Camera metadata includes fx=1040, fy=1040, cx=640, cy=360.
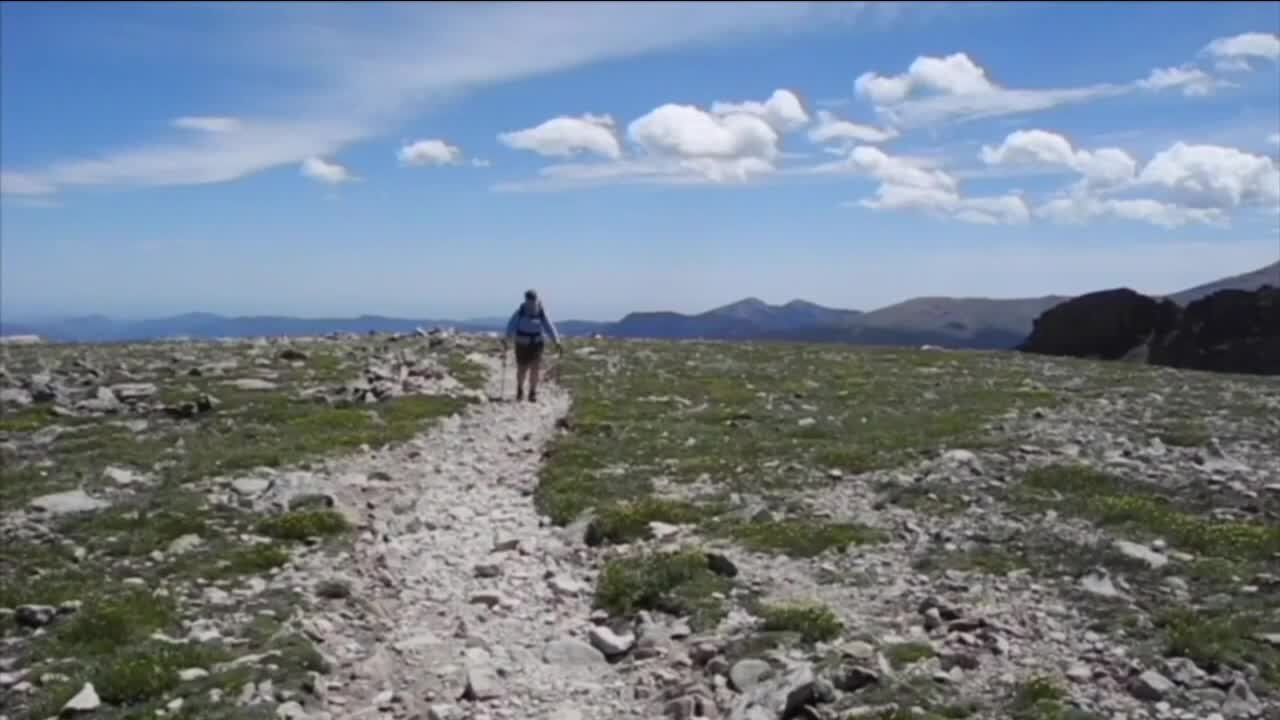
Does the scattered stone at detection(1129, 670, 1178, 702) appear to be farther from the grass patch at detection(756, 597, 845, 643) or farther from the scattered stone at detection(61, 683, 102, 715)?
the scattered stone at detection(61, 683, 102, 715)

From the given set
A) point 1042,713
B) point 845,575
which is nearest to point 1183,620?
point 1042,713

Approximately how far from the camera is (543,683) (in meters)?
12.7

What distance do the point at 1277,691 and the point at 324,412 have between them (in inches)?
1057

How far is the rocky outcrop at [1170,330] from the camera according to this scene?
127m

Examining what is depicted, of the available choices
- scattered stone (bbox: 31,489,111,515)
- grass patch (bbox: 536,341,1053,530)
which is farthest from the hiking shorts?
scattered stone (bbox: 31,489,111,515)

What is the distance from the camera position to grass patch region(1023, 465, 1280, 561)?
15.9 meters

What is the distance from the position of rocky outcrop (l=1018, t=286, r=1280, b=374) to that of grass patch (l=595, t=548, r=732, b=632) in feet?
408

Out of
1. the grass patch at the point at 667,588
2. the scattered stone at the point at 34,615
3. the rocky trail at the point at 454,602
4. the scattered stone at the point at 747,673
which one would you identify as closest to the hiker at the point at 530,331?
the rocky trail at the point at 454,602

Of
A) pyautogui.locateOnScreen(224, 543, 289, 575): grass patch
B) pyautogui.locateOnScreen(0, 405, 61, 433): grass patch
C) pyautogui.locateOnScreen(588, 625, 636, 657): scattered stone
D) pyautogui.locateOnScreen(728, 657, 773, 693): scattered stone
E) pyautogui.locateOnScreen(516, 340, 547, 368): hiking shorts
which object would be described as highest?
pyautogui.locateOnScreen(516, 340, 547, 368): hiking shorts

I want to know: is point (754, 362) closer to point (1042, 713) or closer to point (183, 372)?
point (183, 372)

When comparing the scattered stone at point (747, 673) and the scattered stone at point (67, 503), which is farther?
the scattered stone at point (67, 503)

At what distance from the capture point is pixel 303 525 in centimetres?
1877

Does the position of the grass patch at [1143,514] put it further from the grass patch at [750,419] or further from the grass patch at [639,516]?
the grass patch at [639,516]

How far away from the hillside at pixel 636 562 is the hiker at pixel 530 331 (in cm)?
318
